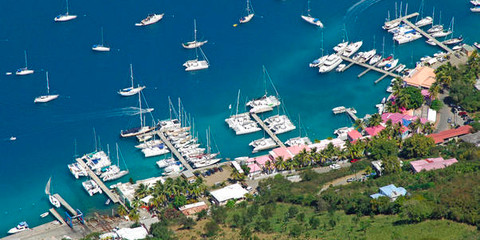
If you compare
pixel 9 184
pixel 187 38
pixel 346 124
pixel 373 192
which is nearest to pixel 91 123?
pixel 9 184

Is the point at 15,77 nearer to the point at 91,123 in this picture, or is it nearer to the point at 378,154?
the point at 91,123

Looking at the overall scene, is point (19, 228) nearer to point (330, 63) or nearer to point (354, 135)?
point (354, 135)

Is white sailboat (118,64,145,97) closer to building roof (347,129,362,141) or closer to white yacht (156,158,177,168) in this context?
white yacht (156,158,177,168)

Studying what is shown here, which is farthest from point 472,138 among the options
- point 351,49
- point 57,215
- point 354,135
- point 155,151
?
point 57,215

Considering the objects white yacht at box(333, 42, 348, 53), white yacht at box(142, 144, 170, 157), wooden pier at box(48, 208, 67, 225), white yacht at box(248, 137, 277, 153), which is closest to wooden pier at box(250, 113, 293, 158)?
white yacht at box(248, 137, 277, 153)

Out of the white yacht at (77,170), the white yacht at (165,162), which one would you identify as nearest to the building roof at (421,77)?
the white yacht at (165,162)

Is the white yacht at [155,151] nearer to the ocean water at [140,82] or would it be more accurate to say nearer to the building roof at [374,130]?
the ocean water at [140,82]

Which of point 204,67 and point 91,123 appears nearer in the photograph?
point 91,123
